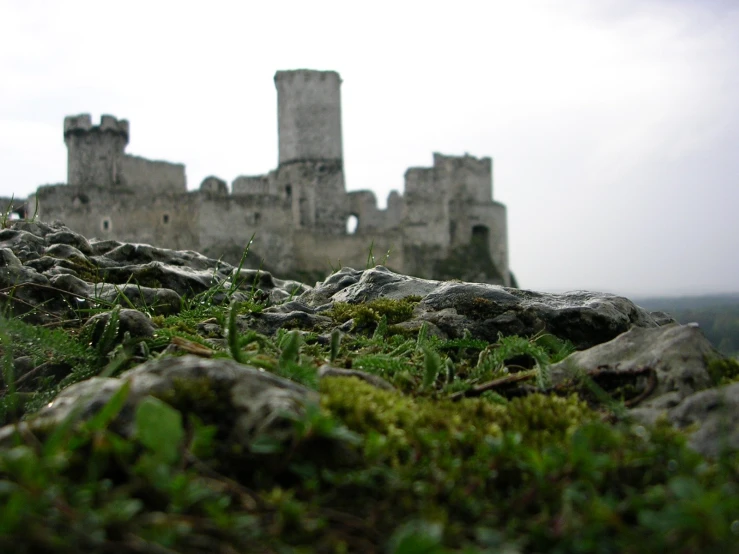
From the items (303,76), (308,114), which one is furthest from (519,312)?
(303,76)

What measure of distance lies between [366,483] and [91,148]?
3252 cm

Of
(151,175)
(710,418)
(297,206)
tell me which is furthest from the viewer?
(151,175)

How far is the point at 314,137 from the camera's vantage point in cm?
3058

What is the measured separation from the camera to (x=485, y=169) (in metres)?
34.8

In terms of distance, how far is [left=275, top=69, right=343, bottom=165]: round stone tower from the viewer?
30.6m

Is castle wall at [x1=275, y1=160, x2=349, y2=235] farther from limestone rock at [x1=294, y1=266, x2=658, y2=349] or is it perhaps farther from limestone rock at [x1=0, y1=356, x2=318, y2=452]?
limestone rock at [x1=0, y1=356, x2=318, y2=452]

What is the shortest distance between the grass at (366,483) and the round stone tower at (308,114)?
29201 mm

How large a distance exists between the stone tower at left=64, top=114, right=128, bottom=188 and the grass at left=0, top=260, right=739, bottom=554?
103ft

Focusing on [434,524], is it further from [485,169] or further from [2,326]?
[485,169]

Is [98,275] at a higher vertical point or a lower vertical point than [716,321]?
higher

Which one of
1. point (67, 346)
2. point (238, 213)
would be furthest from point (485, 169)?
point (67, 346)

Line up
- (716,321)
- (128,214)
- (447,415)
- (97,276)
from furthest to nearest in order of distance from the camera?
(128,214)
(716,321)
(97,276)
(447,415)

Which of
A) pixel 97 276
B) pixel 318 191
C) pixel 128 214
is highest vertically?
pixel 318 191

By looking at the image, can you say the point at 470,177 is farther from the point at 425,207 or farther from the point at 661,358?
the point at 661,358
